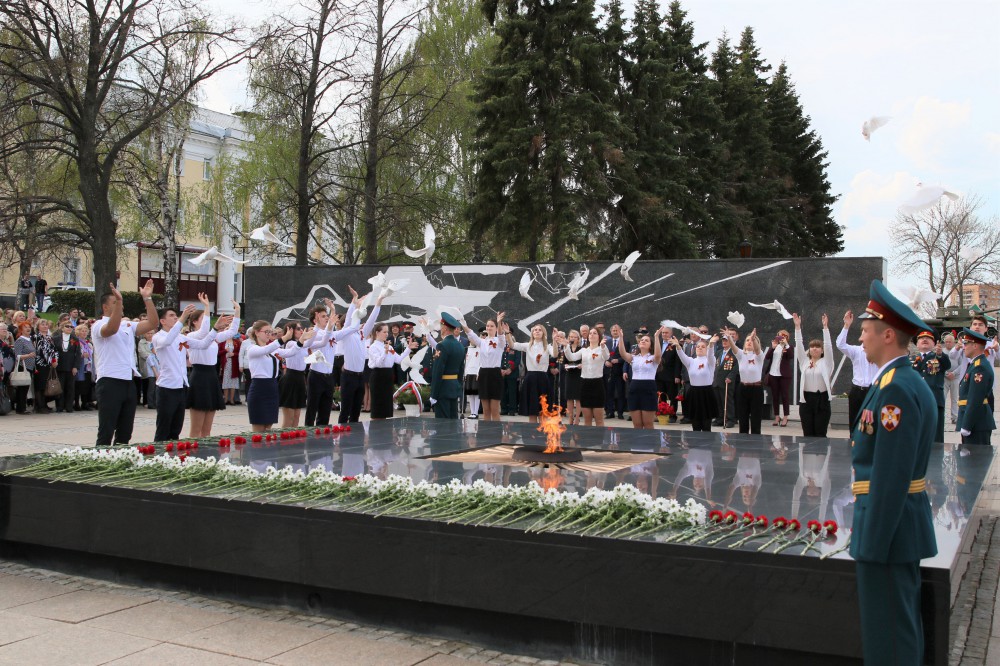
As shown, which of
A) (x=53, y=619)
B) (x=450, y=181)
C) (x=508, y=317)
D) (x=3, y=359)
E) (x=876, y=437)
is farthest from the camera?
(x=450, y=181)

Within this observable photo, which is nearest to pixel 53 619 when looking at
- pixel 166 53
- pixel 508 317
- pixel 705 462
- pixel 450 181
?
pixel 705 462

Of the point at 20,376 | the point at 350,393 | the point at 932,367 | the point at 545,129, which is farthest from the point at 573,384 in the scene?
the point at 545,129

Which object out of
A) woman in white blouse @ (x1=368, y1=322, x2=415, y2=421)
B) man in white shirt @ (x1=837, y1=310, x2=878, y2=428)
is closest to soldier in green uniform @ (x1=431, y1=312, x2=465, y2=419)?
woman in white blouse @ (x1=368, y1=322, x2=415, y2=421)

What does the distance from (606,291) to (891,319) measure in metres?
15.8

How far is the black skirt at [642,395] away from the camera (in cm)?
1252

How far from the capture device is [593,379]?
44.3ft

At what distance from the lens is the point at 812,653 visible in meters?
4.09

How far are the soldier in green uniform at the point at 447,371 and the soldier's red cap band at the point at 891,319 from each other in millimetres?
9551

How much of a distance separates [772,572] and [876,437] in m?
1.02

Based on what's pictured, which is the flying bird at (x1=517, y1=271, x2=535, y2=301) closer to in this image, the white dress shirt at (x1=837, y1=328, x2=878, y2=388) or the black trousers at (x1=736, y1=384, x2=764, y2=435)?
the black trousers at (x1=736, y1=384, x2=764, y2=435)

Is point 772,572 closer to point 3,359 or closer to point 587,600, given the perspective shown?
point 587,600

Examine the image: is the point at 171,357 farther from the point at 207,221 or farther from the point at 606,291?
the point at 207,221

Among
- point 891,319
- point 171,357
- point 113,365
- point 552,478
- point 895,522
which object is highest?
point 891,319

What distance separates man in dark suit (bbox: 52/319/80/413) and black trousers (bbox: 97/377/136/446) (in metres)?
9.20
